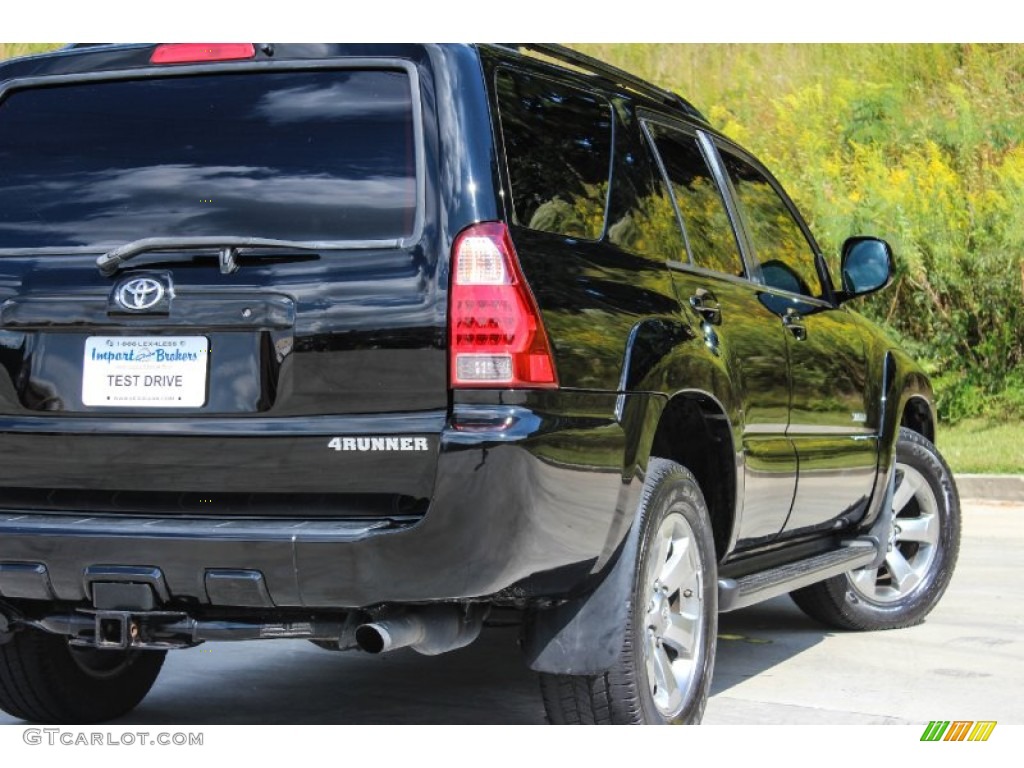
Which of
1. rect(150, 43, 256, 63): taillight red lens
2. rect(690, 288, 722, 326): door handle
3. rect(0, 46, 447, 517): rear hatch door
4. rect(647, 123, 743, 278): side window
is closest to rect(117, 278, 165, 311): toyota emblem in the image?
rect(0, 46, 447, 517): rear hatch door

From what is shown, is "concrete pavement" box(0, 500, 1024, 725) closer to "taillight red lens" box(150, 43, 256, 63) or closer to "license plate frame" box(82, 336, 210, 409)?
"license plate frame" box(82, 336, 210, 409)

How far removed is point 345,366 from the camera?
4.05 meters

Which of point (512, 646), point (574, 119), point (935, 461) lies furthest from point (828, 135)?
point (574, 119)

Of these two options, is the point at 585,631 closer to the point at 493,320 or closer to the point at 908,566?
the point at 493,320

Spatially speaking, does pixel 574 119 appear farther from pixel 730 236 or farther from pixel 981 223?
pixel 981 223

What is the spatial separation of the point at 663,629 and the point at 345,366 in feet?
4.26

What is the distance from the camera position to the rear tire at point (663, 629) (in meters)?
4.43

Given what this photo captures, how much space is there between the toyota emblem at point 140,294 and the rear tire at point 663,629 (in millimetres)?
1389

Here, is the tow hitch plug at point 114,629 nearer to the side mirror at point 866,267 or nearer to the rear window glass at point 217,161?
the rear window glass at point 217,161

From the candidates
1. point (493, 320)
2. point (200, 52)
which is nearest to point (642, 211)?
point (493, 320)

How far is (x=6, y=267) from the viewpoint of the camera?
173 inches

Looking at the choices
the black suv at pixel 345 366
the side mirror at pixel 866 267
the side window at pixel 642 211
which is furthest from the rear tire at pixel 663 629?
the side mirror at pixel 866 267

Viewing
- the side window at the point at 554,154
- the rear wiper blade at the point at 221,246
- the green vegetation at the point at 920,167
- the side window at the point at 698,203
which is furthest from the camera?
the green vegetation at the point at 920,167

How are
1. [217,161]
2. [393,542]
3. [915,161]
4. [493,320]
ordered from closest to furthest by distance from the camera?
[393,542] → [493,320] → [217,161] → [915,161]
